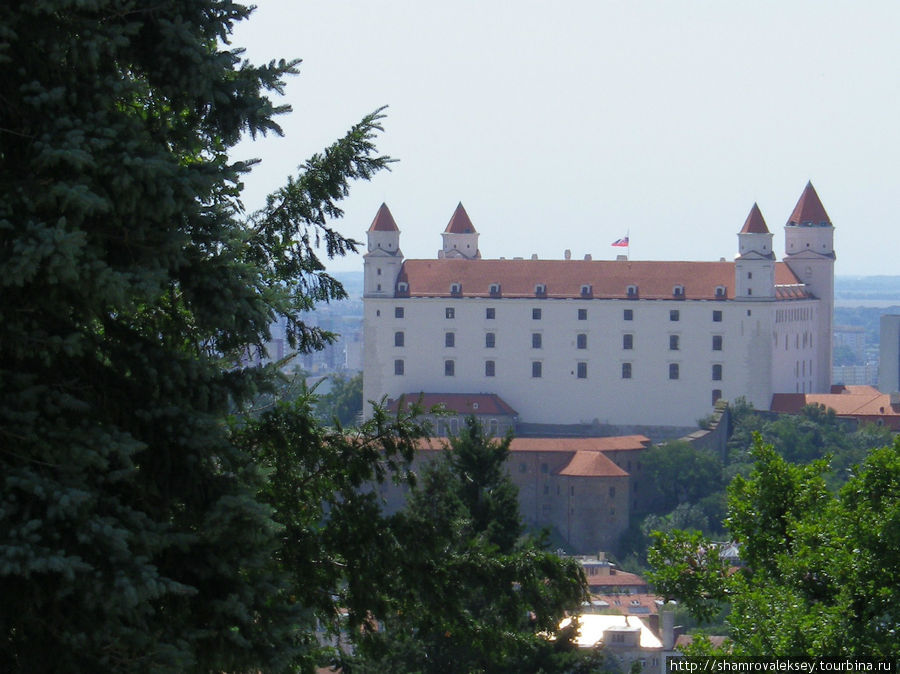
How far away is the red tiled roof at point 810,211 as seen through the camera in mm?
61406

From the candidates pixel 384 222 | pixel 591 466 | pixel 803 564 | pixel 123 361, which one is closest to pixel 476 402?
pixel 591 466

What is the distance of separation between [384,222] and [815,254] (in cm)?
1545

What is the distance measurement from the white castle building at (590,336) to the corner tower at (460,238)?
4.65m

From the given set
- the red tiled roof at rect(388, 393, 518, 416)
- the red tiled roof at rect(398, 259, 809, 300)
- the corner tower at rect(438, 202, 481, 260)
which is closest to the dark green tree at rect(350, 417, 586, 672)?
the red tiled roof at rect(388, 393, 518, 416)

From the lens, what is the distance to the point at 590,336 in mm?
59281

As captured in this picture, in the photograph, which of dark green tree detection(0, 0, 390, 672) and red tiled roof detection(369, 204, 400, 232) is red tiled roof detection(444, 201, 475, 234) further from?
dark green tree detection(0, 0, 390, 672)

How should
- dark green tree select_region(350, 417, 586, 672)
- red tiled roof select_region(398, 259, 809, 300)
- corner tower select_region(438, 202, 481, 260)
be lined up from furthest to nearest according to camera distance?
corner tower select_region(438, 202, 481, 260) < red tiled roof select_region(398, 259, 809, 300) < dark green tree select_region(350, 417, 586, 672)

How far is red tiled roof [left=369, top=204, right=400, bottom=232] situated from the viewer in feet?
201

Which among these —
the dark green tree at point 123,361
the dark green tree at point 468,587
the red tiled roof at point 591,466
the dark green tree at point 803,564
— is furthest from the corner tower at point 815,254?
the dark green tree at point 123,361

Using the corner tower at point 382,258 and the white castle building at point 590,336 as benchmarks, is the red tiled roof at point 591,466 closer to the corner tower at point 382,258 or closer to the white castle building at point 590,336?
the white castle building at point 590,336

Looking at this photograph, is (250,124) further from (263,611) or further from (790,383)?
(790,383)

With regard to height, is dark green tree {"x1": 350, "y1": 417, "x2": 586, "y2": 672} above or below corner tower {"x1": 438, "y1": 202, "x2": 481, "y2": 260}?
below

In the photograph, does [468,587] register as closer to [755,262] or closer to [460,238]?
[755,262]

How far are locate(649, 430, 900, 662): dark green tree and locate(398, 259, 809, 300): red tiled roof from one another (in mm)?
50040
